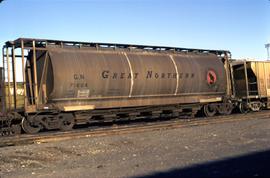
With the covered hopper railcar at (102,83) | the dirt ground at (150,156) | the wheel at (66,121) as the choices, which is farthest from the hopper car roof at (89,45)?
the dirt ground at (150,156)

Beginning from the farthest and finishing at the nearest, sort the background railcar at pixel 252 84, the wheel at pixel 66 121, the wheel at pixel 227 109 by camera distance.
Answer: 1. the background railcar at pixel 252 84
2. the wheel at pixel 227 109
3. the wheel at pixel 66 121

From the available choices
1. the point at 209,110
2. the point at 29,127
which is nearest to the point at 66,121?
the point at 29,127

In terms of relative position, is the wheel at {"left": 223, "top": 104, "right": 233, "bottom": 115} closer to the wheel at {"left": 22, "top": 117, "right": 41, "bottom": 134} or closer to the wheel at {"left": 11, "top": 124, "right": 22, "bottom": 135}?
the wheel at {"left": 22, "top": 117, "right": 41, "bottom": 134}

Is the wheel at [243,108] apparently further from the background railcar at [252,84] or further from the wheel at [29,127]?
the wheel at [29,127]

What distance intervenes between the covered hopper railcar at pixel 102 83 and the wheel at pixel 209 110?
6 cm

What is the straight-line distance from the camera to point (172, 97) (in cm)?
2098

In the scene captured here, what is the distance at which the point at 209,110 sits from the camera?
22.9 m

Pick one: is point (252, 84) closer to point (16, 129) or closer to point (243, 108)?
point (243, 108)

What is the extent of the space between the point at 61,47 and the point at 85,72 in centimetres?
149

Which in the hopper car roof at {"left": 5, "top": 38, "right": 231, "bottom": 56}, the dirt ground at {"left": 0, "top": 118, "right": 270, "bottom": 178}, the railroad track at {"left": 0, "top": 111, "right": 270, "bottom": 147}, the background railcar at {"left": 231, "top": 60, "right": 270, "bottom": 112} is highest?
the hopper car roof at {"left": 5, "top": 38, "right": 231, "bottom": 56}

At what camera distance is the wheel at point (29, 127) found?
16.5m

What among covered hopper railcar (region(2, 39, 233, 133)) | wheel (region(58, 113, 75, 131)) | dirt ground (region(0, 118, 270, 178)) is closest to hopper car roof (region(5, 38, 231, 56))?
covered hopper railcar (region(2, 39, 233, 133))

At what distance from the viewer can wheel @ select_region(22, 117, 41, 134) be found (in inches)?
651

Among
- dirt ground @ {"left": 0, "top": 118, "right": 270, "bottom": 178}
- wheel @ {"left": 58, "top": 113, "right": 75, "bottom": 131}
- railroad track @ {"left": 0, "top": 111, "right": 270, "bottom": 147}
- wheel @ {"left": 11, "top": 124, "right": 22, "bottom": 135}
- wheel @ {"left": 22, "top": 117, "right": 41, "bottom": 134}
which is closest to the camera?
dirt ground @ {"left": 0, "top": 118, "right": 270, "bottom": 178}
